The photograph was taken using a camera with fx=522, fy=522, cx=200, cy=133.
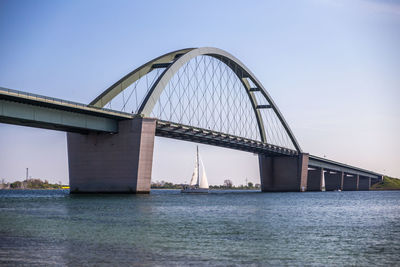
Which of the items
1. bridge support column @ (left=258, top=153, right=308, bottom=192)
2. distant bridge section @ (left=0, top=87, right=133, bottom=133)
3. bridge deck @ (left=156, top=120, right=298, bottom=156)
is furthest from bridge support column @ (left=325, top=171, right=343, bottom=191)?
distant bridge section @ (left=0, top=87, right=133, bottom=133)

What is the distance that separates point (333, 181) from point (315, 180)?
79.4 ft

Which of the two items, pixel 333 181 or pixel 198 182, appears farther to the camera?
pixel 333 181

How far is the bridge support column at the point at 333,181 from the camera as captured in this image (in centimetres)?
16838

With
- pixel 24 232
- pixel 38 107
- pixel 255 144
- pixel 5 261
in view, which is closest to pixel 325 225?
pixel 24 232

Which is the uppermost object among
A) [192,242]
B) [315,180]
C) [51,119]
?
[51,119]

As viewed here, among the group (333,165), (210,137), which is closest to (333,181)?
(333,165)

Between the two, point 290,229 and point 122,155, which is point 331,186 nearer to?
point 122,155

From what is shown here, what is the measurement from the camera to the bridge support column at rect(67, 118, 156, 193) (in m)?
64.6

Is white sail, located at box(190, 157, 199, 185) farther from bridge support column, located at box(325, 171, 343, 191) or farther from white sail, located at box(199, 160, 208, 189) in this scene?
bridge support column, located at box(325, 171, 343, 191)

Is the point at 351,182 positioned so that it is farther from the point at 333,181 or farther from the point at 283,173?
the point at 283,173

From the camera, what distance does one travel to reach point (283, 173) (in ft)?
416

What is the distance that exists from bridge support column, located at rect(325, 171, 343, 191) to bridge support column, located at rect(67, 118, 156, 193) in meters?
114

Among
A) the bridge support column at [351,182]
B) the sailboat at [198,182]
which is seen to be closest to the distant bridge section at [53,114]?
the sailboat at [198,182]

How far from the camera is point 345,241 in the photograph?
75.7 feet
